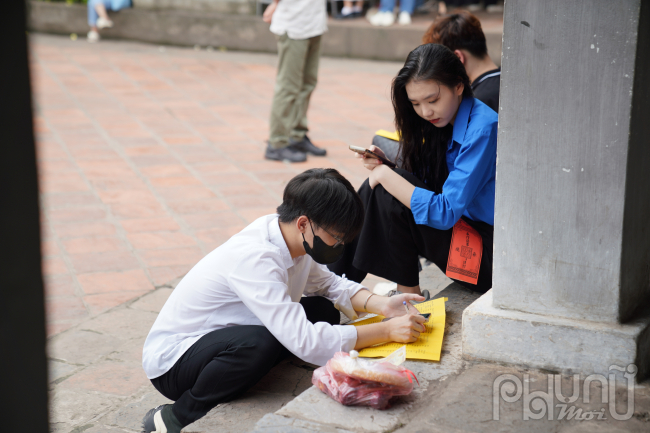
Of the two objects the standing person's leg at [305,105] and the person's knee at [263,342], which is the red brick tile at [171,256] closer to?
the person's knee at [263,342]

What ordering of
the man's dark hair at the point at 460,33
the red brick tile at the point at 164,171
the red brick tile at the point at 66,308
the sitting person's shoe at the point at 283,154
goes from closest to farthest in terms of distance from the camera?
the red brick tile at the point at 66,308 → the man's dark hair at the point at 460,33 → the red brick tile at the point at 164,171 → the sitting person's shoe at the point at 283,154

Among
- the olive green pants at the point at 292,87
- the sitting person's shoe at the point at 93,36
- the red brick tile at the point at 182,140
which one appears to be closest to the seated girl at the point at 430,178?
the olive green pants at the point at 292,87

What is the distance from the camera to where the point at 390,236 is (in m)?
2.49

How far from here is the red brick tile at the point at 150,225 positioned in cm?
383

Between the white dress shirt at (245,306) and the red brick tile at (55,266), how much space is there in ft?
4.86

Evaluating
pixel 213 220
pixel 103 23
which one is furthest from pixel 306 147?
pixel 103 23

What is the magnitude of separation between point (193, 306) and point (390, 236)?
0.82 meters

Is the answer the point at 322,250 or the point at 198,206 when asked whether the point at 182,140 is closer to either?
the point at 198,206

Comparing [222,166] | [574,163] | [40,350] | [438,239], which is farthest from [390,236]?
[222,166]

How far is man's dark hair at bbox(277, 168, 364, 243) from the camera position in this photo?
77.0 inches

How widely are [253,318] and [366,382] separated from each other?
46 cm

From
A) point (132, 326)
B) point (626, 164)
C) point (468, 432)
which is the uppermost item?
point (626, 164)

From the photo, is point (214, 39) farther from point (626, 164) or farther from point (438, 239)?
point (626, 164)

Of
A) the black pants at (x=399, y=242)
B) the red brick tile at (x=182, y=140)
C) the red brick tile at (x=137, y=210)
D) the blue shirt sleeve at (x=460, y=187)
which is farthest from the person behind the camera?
the red brick tile at (x=182, y=140)
